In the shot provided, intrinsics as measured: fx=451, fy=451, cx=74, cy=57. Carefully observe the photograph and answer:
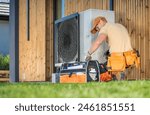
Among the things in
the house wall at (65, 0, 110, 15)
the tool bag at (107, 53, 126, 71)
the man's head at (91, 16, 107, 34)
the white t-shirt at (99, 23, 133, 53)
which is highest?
the house wall at (65, 0, 110, 15)

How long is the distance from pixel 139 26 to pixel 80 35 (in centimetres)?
136

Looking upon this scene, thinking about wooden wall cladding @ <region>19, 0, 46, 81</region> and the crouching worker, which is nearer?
the crouching worker

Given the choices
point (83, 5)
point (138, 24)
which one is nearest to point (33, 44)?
point (83, 5)

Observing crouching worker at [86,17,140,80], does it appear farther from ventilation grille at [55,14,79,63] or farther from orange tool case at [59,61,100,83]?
ventilation grille at [55,14,79,63]

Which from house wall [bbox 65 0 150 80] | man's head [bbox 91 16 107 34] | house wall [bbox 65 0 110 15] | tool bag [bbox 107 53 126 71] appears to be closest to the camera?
tool bag [bbox 107 53 126 71]

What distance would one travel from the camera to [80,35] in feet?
26.5

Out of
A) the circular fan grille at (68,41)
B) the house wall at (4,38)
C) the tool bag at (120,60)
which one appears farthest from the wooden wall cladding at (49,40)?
the house wall at (4,38)

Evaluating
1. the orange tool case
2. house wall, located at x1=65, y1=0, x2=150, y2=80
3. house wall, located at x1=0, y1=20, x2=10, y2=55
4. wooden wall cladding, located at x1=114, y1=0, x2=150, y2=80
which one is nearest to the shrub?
house wall, located at x1=0, y1=20, x2=10, y2=55

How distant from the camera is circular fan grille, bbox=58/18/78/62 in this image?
320 inches

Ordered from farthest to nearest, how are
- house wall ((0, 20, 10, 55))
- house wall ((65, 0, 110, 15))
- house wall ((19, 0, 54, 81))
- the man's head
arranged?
house wall ((0, 20, 10, 55)) < house wall ((19, 0, 54, 81)) < house wall ((65, 0, 110, 15)) < the man's head

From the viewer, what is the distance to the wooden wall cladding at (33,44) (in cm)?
1025

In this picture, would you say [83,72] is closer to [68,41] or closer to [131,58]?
[131,58]

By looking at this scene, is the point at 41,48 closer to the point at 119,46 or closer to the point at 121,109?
the point at 119,46

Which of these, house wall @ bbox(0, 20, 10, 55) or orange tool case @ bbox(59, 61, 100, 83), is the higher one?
house wall @ bbox(0, 20, 10, 55)
